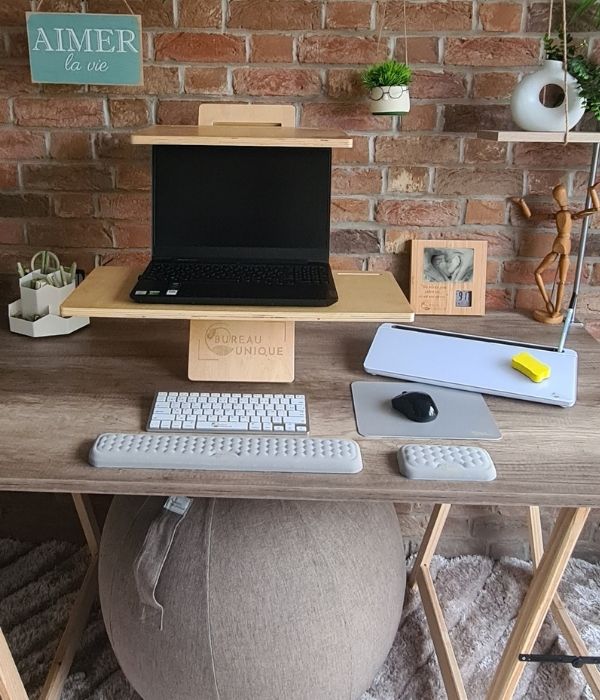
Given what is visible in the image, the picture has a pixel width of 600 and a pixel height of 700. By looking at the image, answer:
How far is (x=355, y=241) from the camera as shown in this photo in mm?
1759

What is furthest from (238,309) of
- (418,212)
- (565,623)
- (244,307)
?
(565,623)

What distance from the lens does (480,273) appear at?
1737 millimetres

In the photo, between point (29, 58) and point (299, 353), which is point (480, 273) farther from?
point (29, 58)

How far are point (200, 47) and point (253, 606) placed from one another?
1.21 metres

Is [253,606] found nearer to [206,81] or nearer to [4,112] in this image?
[206,81]

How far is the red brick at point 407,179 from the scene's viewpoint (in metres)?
1.70

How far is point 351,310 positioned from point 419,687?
95 cm

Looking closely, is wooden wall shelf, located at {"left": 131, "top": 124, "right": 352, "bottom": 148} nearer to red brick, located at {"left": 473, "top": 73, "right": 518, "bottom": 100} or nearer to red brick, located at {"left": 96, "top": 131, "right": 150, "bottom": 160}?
red brick, located at {"left": 96, "top": 131, "right": 150, "bottom": 160}

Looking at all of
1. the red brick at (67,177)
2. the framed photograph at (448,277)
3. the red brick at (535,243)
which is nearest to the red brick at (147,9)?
the red brick at (67,177)

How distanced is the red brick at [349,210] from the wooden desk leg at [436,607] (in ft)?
2.36

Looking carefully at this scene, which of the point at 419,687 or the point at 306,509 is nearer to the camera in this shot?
the point at 306,509

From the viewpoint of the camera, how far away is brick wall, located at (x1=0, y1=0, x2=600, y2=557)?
1.59 metres

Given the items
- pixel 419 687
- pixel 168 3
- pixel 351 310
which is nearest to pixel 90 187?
pixel 168 3

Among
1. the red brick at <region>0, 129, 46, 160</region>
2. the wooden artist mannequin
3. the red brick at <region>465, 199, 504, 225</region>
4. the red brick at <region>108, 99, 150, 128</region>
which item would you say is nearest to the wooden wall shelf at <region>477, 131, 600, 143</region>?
the wooden artist mannequin
